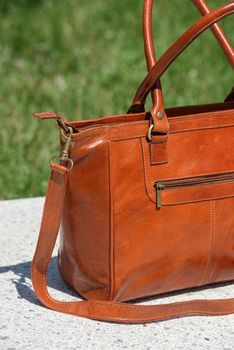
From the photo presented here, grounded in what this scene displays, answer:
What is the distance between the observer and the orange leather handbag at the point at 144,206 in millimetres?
1983

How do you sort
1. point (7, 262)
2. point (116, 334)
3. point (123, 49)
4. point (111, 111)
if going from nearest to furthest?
point (116, 334), point (7, 262), point (111, 111), point (123, 49)

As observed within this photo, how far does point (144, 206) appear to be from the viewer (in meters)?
2.01

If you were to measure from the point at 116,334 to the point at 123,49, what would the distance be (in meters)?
3.42

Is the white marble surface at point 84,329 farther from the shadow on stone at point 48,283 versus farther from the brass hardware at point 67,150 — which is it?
the brass hardware at point 67,150

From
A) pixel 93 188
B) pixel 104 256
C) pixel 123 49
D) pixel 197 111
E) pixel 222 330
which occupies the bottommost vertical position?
pixel 222 330

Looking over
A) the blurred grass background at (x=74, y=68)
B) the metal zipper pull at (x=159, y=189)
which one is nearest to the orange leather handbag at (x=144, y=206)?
the metal zipper pull at (x=159, y=189)

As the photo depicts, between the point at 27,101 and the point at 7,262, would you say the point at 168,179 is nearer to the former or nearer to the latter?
the point at 7,262

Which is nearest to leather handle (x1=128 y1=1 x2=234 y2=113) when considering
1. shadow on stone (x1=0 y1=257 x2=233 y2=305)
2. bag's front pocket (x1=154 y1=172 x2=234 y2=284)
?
bag's front pocket (x1=154 y1=172 x2=234 y2=284)

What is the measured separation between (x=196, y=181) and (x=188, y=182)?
2 cm

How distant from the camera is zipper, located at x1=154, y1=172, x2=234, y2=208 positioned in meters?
2.01

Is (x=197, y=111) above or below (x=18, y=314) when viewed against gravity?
above

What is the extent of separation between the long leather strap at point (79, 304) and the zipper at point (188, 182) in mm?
237

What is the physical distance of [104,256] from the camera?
6.63 feet

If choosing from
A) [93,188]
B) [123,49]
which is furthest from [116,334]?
[123,49]
